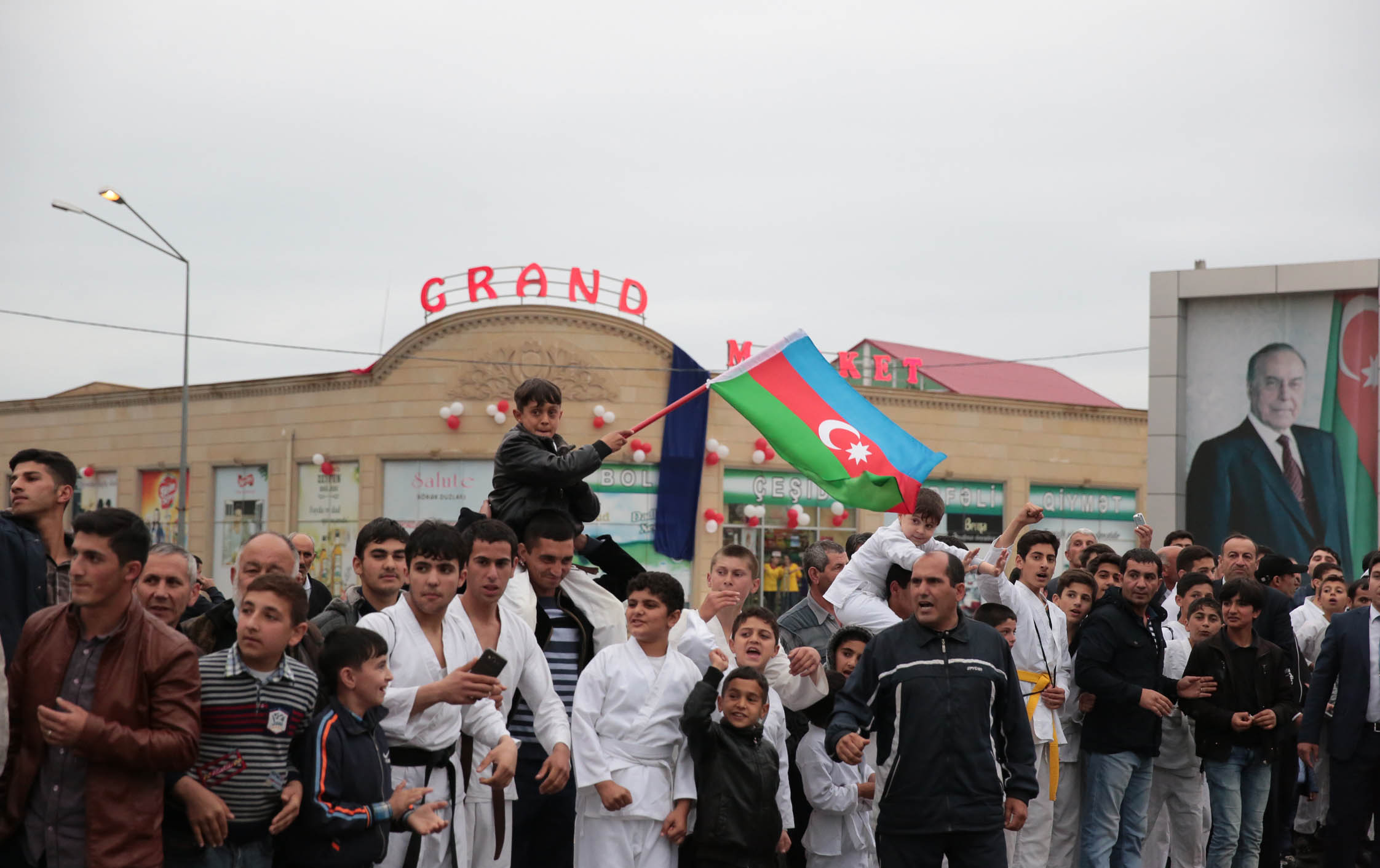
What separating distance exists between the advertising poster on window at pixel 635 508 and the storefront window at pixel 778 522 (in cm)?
185

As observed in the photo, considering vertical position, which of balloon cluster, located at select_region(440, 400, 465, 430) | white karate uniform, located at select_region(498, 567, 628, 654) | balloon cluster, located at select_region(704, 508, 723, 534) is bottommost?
white karate uniform, located at select_region(498, 567, 628, 654)

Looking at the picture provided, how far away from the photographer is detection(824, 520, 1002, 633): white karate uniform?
8.70 m

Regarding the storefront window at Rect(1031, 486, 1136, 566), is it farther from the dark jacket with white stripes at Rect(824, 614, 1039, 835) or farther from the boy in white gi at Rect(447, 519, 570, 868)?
the boy in white gi at Rect(447, 519, 570, 868)

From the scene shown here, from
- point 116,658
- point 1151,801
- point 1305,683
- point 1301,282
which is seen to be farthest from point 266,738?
point 1301,282

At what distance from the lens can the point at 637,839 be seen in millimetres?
6766

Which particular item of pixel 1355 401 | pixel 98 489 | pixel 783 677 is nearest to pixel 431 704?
pixel 783 677

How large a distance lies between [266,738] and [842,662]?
3.97 metres

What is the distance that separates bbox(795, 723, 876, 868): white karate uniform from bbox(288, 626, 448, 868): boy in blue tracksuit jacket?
9.76ft

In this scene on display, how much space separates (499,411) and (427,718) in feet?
91.9

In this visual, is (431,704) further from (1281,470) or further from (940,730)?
(1281,470)

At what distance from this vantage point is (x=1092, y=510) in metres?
40.0

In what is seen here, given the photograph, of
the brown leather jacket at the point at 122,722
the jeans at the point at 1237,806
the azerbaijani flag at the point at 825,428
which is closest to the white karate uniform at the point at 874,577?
the azerbaijani flag at the point at 825,428

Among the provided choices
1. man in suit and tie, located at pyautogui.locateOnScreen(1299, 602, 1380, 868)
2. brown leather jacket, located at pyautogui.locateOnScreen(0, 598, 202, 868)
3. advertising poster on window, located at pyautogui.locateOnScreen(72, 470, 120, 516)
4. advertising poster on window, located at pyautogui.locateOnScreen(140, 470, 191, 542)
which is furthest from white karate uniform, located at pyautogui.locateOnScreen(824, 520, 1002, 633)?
advertising poster on window, located at pyautogui.locateOnScreen(72, 470, 120, 516)

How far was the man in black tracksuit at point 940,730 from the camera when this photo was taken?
683 cm
